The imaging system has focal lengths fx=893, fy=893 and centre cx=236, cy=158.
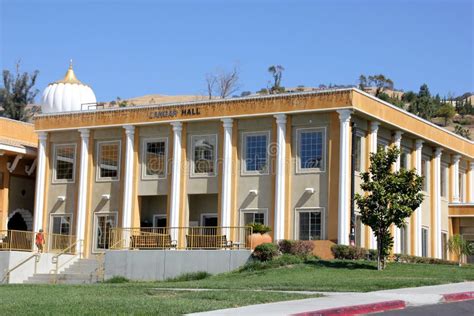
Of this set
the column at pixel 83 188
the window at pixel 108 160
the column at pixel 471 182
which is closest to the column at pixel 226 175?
the window at pixel 108 160

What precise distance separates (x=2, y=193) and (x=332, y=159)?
63.5 ft

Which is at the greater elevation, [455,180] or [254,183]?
[455,180]

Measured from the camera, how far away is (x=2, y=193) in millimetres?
49062

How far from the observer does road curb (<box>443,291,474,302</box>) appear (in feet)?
67.3

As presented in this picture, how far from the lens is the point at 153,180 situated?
4512 cm

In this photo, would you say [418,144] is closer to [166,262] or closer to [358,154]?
[358,154]

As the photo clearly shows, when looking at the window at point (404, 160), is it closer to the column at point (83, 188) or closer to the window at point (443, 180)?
the window at point (443, 180)

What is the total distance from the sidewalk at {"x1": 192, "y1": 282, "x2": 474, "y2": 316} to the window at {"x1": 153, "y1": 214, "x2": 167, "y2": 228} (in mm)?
23667

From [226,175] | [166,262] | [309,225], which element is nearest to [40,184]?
[226,175]

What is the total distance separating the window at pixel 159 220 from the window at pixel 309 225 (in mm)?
7976

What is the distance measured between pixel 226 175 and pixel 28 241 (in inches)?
405

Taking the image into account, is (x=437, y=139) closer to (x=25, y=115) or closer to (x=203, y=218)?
(x=203, y=218)

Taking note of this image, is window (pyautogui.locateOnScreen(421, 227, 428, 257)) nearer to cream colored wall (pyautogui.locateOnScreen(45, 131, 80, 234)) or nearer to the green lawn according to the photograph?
the green lawn

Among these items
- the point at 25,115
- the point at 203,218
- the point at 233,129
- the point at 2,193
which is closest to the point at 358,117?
the point at 233,129
